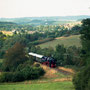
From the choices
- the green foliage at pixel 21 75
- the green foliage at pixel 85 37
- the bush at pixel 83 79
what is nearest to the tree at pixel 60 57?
the green foliage at pixel 21 75

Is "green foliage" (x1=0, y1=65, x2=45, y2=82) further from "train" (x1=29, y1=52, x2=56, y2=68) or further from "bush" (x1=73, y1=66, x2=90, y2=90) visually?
"bush" (x1=73, y1=66, x2=90, y2=90)

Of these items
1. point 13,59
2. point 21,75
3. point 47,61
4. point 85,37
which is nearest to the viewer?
point 85,37

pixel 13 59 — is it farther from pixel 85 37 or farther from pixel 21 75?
pixel 85 37

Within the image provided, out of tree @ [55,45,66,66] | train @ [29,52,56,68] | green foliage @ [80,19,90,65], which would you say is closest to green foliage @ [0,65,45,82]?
train @ [29,52,56,68]

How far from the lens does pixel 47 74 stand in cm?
3272

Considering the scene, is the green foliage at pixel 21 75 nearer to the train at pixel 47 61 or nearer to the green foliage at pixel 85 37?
the train at pixel 47 61

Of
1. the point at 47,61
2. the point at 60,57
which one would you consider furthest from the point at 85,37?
the point at 60,57

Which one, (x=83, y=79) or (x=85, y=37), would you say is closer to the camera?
(x=83, y=79)

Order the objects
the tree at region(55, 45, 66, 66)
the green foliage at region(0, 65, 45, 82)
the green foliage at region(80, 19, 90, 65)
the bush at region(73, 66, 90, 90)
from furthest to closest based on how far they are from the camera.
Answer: the tree at region(55, 45, 66, 66) < the green foliage at region(0, 65, 45, 82) < the green foliage at region(80, 19, 90, 65) < the bush at region(73, 66, 90, 90)

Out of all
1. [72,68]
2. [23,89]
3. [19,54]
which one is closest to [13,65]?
[19,54]

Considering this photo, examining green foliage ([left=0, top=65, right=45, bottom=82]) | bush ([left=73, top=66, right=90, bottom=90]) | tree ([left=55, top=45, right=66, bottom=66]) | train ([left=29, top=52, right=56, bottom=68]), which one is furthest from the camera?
tree ([left=55, top=45, right=66, bottom=66])

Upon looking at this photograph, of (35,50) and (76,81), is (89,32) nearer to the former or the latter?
(76,81)

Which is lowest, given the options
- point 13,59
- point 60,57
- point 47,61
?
point 13,59

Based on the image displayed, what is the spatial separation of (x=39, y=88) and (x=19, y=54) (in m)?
21.1
